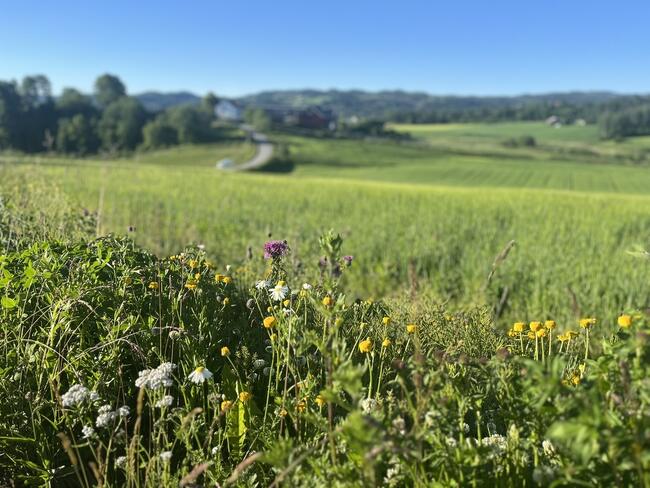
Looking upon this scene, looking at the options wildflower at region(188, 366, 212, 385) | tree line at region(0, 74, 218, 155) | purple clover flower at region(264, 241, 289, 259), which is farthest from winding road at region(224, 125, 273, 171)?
wildflower at region(188, 366, 212, 385)

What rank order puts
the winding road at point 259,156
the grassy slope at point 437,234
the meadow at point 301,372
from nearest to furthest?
1. the meadow at point 301,372
2. the grassy slope at point 437,234
3. the winding road at point 259,156

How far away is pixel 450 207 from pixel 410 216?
8.65 feet

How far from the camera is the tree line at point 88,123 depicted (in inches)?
2363

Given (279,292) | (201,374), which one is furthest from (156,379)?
(279,292)

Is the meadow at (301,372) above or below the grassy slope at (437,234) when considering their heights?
above

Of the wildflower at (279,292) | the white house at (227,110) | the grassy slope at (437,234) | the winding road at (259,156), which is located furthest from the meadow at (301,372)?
the white house at (227,110)

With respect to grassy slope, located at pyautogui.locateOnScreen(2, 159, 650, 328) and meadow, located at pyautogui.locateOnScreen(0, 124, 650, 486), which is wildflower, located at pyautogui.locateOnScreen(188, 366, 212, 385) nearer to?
meadow, located at pyautogui.locateOnScreen(0, 124, 650, 486)

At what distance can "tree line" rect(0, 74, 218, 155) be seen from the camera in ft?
197

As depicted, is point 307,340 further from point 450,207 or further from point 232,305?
point 450,207

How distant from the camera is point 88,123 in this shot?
6738 centimetres

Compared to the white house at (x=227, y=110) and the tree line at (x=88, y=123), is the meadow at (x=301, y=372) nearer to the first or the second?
the tree line at (x=88, y=123)

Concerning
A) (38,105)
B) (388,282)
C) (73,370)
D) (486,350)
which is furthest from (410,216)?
(38,105)

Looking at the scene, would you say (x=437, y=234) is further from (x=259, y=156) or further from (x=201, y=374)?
(x=259, y=156)

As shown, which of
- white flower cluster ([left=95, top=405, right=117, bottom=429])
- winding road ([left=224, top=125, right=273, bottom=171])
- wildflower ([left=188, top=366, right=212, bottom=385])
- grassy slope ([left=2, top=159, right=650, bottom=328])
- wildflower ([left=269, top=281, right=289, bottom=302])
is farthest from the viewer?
winding road ([left=224, top=125, right=273, bottom=171])
